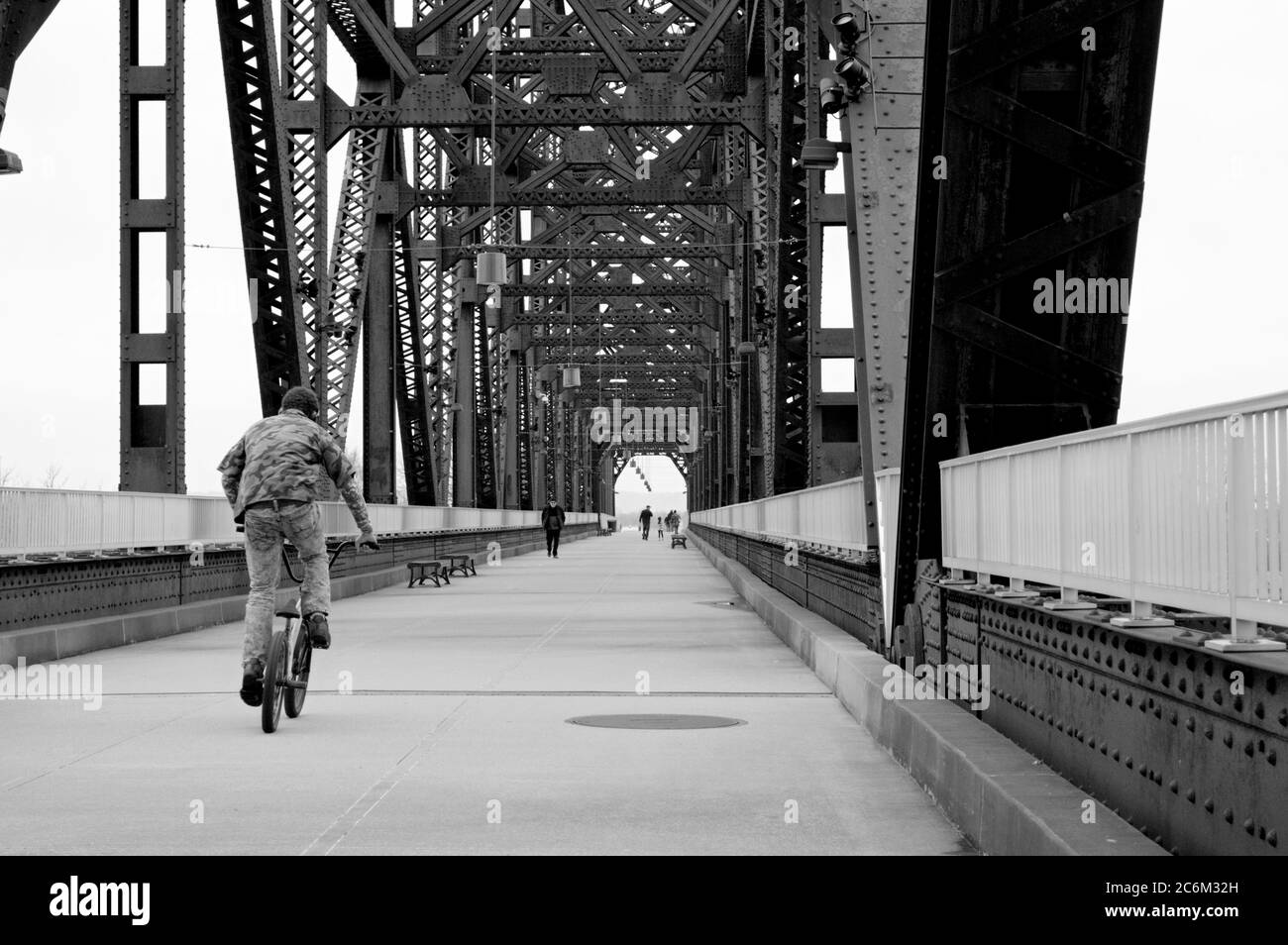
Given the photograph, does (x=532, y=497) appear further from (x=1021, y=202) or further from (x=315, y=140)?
(x=1021, y=202)

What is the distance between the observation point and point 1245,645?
16.7 ft

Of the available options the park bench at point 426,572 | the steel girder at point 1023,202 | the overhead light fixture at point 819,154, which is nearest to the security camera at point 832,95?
the overhead light fixture at point 819,154

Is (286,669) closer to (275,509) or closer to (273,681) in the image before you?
(273,681)

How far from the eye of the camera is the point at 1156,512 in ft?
20.5

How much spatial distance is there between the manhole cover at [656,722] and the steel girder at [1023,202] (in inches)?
88.9

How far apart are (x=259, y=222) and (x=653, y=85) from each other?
Answer: 35.6 ft

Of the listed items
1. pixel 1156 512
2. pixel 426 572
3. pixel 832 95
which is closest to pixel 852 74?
pixel 832 95

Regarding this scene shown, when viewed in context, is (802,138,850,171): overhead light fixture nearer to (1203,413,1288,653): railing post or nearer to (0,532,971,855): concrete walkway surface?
(0,532,971,855): concrete walkway surface

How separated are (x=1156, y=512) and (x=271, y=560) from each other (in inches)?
241

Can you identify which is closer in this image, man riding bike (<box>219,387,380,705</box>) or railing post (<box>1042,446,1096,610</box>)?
railing post (<box>1042,446,1096,610</box>)

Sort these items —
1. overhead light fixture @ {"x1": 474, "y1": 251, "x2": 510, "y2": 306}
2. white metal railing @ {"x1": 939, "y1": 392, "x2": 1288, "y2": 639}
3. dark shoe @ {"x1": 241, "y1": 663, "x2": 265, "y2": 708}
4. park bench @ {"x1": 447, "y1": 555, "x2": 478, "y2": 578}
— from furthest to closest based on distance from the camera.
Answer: park bench @ {"x1": 447, "y1": 555, "x2": 478, "y2": 578}, overhead light fixture @ {"x1": 474, "y1": 251, "x2": 510, "y2": 306}, dark shoe @ {"x1": 241, "y1": 663, "x2": 265, "y2": 708}, white metal railing @ {"x1": 939, "y1": 392, "x2": 1288, "y2": 639}

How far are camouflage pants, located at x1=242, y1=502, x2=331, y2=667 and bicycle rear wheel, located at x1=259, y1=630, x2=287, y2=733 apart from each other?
0.16 meters

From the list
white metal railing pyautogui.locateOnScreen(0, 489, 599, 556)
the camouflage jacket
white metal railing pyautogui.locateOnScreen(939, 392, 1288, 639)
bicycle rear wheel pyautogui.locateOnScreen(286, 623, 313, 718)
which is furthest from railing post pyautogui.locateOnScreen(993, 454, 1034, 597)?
white metal railing pyautogui.locateOnScreen(0, 489, 599, 556)

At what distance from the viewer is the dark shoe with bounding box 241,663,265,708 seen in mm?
10703
